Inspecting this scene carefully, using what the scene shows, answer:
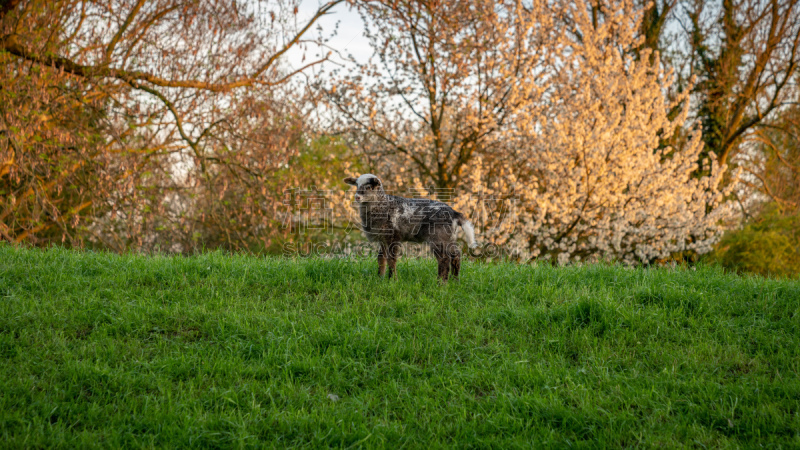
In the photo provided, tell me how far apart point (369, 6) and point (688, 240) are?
10.9 m

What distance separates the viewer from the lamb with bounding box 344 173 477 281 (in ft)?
21.0

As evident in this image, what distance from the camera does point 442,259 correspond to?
6.52 metres

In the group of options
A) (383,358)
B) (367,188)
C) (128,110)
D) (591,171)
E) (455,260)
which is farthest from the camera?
(591,171)

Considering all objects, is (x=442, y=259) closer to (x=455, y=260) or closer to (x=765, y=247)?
(x=455, y=260)

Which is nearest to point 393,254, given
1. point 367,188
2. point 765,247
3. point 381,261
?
point 381,261

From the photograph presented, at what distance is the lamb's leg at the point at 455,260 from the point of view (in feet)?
21.7

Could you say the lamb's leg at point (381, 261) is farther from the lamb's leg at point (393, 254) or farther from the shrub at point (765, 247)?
the shrub at point (765, 247)

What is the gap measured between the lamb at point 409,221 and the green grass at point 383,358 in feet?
1.82

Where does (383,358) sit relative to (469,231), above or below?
below

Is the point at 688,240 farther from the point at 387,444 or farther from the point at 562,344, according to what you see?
the point at 387,444

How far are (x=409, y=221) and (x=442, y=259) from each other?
0.65 m

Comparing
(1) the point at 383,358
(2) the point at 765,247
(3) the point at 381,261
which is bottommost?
(1) the point at 383,358

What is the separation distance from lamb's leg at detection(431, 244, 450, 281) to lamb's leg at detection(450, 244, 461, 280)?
0.51 ft

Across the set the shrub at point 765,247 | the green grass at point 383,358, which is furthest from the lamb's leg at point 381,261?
the shrub at point 765,247
